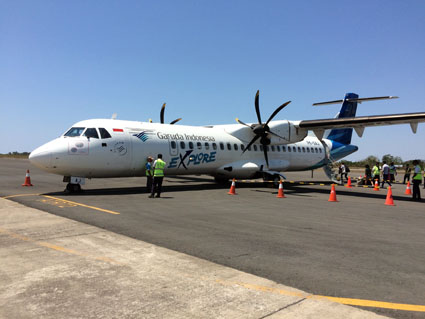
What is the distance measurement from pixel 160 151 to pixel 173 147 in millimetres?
741

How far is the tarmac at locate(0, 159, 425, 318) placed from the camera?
11.2 ft

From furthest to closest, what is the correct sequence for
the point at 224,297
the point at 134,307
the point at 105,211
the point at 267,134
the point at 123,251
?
the point at 267,134, the point at 105,211, the point at 123,251, the point at 224,297, the point at 134,307

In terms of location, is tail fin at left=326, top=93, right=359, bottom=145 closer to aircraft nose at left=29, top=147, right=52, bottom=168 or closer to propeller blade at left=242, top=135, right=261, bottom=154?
propeller blade at left=242, top=135, right=261, bottom=154

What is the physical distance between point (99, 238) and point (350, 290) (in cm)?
436

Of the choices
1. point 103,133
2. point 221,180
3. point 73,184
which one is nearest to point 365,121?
point 221,180

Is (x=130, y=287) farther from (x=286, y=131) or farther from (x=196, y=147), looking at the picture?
(x=286, y=131)

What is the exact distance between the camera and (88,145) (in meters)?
13.1

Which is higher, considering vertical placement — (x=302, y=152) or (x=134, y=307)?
(x=302, y=152)

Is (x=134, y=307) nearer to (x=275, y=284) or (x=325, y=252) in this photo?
(x=275, y=284)

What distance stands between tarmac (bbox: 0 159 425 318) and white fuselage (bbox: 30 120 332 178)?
161 inches

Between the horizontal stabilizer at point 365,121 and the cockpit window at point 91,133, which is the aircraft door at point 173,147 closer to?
the cockpit window at point 91,133

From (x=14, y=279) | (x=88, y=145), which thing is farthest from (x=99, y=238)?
(x=88, y=145)

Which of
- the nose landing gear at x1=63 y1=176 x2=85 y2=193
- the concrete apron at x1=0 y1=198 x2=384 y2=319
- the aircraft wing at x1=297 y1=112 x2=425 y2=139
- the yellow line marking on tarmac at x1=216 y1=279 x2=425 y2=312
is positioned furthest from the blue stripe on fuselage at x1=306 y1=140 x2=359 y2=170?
the yellow line marking on tarmac at x1=216 y1=279 x2=425 y2=312

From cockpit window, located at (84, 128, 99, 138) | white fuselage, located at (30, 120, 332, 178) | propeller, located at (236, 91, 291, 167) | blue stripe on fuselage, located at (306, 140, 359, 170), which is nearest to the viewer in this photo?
white fuselage, located at (30, 120, 332, 178)
